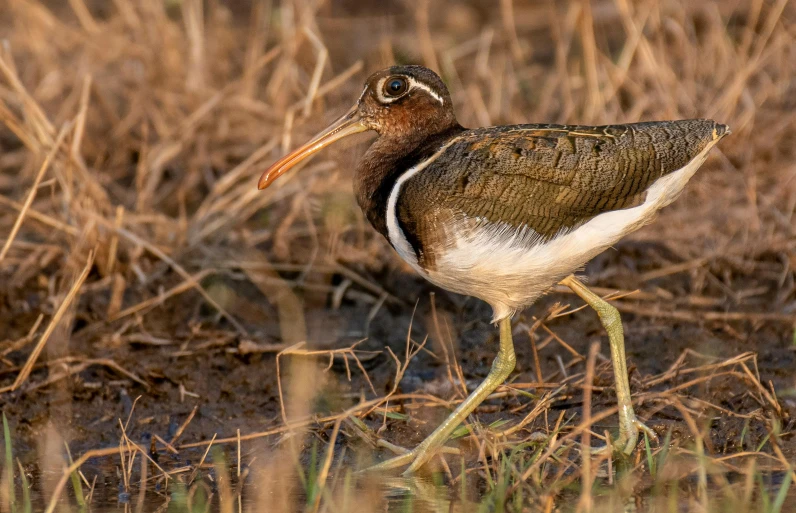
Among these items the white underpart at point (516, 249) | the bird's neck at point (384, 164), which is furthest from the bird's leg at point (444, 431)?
the bird's neck at point (384, 164)

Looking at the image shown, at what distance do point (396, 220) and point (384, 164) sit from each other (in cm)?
35

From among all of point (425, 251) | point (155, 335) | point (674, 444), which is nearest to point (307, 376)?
point (155, 335)

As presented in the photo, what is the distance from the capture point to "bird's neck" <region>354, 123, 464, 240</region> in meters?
3.98

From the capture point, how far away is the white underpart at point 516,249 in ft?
12.4

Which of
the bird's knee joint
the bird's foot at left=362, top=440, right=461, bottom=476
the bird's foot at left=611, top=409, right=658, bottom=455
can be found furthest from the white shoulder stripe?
the bird's foot at left=611, top=409, right=658, bottom=455

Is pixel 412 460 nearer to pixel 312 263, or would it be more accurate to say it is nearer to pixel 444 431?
pixel 444 431

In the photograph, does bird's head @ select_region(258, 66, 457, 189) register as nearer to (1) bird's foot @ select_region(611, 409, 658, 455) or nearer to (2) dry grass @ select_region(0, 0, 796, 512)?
(2) dry grass @ select_region(0, 0, 796, 512)

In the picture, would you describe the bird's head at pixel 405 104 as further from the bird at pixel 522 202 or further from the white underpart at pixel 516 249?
the white underpart at pixel 516 249

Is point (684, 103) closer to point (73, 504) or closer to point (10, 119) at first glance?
point (10, 119)

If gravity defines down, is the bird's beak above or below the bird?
above

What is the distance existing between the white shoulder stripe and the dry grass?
422 millimetres

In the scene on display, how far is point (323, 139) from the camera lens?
435 cm

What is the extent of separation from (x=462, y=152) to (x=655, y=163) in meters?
0.66

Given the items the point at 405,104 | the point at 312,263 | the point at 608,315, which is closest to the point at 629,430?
the point at 608,315
